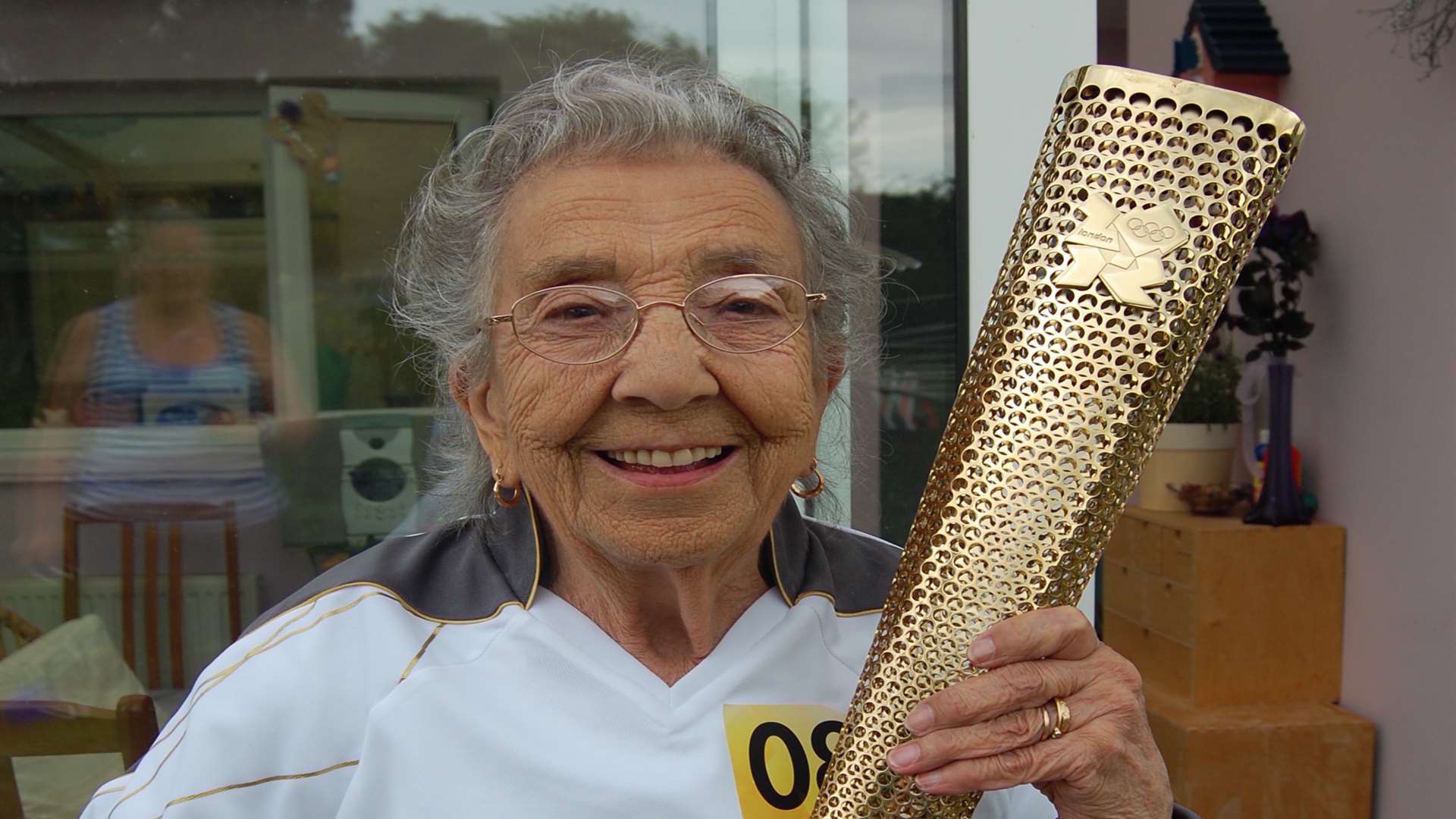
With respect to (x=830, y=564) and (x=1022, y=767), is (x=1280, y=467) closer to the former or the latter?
(x=830, y=564)

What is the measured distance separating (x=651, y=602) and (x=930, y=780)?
43 centimetres

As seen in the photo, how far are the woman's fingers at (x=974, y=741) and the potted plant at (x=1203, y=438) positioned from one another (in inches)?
139

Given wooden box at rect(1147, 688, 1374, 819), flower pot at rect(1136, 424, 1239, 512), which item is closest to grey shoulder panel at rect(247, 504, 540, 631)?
wooden box at rect(1147, 688, 1374, 819)

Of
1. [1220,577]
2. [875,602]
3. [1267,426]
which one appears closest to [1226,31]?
[1267,426]

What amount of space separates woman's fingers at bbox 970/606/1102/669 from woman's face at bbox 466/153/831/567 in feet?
1.03

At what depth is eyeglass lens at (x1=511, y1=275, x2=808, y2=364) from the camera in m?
1.24

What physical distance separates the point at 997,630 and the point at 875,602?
50 cm

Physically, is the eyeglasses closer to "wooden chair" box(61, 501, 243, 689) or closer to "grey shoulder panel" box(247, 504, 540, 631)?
"grey shoulder panel" box(247, 504, 540, 631)

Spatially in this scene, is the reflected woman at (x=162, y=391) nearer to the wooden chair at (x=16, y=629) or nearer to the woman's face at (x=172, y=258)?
the woman's face at (x=172, y=258)

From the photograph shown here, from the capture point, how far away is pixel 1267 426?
4.30m

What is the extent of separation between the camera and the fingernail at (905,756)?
112cm

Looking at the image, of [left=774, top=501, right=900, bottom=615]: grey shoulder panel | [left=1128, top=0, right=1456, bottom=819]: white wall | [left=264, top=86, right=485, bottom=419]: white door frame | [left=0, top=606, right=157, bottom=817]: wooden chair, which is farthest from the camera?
[left=1128, top=0, right=1456, bottom=819]: white wall

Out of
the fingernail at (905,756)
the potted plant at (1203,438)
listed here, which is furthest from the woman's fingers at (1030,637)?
the potted plant at (1203,438)

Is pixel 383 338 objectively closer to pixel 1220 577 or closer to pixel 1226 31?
pixel 1220 577
